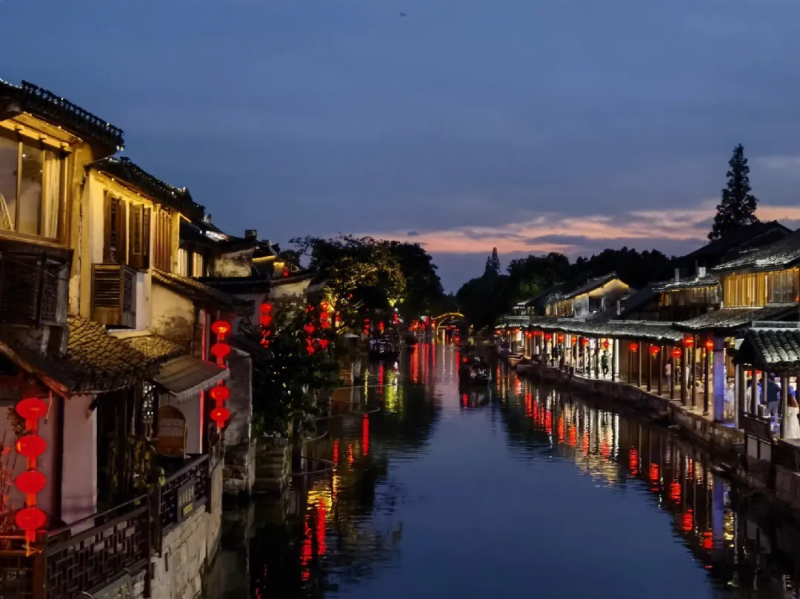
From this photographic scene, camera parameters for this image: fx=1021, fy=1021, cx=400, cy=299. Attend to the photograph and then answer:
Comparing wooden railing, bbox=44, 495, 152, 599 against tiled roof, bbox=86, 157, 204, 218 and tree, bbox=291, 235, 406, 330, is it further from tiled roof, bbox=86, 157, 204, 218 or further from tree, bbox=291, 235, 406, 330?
tree, bbox=291, 235, 406, 330

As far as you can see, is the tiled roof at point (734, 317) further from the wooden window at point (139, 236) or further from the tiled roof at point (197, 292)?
the wooden window at point (139, 236)

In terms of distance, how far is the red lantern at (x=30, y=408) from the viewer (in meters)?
12.1

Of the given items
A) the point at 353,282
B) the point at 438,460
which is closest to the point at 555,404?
the point at 353,282

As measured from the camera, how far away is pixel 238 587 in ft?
67.4

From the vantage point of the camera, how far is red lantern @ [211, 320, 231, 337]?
80.1ft

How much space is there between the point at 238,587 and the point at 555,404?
40.7 m

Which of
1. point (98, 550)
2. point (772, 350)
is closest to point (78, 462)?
point (98, 550)

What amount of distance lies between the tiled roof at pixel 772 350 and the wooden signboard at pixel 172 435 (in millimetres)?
16160

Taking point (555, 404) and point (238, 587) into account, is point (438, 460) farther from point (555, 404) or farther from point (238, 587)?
point (555, 404)

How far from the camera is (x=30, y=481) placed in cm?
1218

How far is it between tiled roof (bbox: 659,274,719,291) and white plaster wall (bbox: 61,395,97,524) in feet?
142

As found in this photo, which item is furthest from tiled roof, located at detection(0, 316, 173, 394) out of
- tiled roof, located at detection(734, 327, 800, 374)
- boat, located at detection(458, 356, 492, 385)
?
boat, located at detection(458, 356, 492, 385)

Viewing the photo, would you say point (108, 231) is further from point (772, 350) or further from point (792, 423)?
point (792, 423)

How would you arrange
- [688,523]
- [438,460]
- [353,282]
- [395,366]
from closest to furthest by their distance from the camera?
[688,523], [438,460], [353,282], [395,366]
